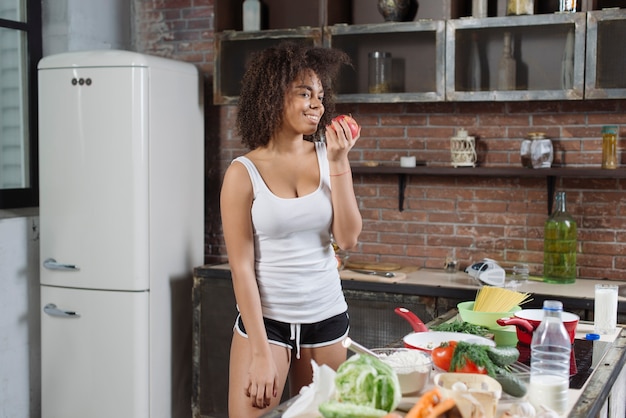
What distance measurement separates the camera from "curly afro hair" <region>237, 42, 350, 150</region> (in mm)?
2527

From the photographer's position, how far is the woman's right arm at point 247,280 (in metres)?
2.37

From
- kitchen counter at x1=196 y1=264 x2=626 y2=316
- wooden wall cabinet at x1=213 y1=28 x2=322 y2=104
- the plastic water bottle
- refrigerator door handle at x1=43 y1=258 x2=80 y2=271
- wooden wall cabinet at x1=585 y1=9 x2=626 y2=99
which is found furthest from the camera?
wooden wall cabinet at x1=213 y1=28 x2=322 y2=104

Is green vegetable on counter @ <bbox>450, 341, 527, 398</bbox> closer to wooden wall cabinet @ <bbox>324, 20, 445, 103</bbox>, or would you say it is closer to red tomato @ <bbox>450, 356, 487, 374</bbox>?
red tomato @ <bbox>450, 356, 487, 374</bbox>

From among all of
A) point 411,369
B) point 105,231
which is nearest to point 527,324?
point 411,369

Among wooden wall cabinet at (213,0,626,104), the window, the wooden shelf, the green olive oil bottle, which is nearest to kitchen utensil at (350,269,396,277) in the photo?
the wooden shelf

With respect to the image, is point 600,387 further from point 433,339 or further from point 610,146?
point 610,146

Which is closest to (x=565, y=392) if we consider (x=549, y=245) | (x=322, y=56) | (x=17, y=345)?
(x=322, y=56)

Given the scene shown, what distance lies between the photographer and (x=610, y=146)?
11.9 feet

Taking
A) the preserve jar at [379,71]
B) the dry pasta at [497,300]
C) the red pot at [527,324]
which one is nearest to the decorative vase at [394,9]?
the preserve jar at [379,71]

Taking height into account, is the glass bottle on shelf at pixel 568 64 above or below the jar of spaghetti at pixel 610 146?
above

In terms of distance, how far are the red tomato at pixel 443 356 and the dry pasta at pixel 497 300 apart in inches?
21.3

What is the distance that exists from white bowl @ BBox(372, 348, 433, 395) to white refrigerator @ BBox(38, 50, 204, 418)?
2.20 m

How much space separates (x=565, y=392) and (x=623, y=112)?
2.25m

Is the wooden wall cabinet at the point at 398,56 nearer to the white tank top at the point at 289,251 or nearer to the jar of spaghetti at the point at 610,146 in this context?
the jar of spaghetti at the point at 610,146
